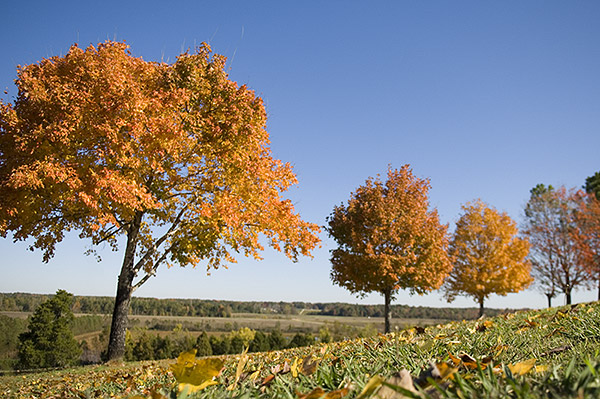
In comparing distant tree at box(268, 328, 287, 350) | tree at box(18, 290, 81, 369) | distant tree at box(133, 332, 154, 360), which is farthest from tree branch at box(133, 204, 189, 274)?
distant tree at box(268, 328, 287, 350)

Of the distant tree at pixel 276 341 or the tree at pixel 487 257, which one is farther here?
the distant tree at pixel 276 341

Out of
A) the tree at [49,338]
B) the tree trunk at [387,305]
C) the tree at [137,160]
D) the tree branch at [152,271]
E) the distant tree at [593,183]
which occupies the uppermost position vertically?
the distant tree at [593,183]

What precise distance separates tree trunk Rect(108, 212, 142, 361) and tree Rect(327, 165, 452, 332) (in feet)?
33.7

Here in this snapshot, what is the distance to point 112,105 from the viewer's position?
907 cm

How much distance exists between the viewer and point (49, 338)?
23703 millimetres

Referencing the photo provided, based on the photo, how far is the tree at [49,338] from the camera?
2266 centimetres

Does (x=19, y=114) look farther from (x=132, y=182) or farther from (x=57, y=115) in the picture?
(x=132, y=182)

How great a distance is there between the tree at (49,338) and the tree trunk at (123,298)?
15.3 metres

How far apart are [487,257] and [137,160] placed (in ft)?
68.4

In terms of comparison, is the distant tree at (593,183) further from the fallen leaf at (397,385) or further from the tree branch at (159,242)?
the fallen leaf at (397,385)

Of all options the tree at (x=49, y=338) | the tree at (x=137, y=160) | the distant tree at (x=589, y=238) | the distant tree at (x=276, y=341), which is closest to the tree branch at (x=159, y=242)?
the tree at (x=137, y=160)

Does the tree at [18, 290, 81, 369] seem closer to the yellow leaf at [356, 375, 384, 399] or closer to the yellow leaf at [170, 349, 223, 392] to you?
the yellow leaf at [170, 349, 223, 392]

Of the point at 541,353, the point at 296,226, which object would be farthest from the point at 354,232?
the point at 541,353

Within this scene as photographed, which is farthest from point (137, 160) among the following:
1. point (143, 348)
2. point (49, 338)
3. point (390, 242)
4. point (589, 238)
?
point (143, 348)
